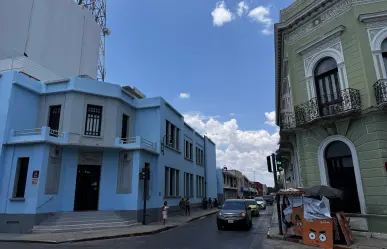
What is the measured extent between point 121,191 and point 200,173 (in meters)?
17.5

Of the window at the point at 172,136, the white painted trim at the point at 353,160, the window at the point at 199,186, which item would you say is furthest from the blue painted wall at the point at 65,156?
the white painted trim at the point at 353,160

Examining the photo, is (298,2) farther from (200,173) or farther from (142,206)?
(200,173)

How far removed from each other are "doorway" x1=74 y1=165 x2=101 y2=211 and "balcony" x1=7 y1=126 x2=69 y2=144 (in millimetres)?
2271

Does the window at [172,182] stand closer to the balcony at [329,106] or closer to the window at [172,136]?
the window at [172,136]

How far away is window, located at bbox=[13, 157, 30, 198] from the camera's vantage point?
51.1ft

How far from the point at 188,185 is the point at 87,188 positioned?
13.3 m

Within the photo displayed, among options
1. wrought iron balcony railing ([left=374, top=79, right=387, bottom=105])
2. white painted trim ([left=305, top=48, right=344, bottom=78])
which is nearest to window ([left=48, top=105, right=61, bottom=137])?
white painted trim ([left=305, top=48, right=344, bottom=78])

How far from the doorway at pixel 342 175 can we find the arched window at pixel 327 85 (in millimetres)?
1764

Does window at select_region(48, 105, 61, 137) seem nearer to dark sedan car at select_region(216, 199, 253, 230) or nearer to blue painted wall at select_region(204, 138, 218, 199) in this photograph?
dark sedan car at select_region(216, 199, 253, 230)

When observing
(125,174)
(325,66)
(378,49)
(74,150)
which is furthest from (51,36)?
(378,49)

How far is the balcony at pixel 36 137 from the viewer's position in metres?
15.5

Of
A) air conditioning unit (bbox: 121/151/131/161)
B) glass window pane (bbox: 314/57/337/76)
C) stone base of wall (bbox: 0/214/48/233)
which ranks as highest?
glass window pane (bbox: 314/57/337/76)

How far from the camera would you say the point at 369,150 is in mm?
11203

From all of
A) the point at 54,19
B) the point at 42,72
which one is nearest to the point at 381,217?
the point at 42,72
